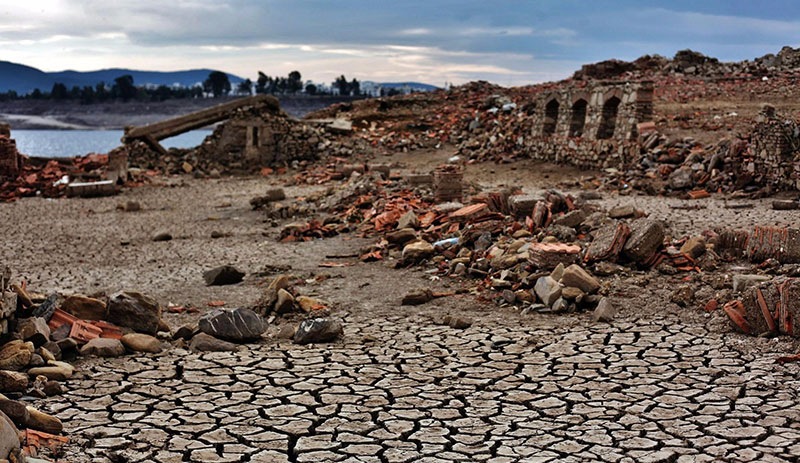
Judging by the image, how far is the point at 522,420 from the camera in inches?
208

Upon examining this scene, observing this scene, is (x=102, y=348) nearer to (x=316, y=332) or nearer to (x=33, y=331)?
(x=33, y=331)

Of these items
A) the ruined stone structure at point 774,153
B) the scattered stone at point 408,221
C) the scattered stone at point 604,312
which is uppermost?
the ruined stone structure at point 774,153

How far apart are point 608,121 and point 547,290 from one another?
12540mm

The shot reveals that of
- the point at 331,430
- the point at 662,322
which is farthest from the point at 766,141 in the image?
the point at 331,430

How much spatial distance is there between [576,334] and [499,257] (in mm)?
2559

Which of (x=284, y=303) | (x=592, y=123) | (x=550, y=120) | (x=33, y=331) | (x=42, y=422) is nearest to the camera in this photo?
(x=42, y=422)

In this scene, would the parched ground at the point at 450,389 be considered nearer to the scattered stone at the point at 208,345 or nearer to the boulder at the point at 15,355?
the scattered stone at the point at 208,345

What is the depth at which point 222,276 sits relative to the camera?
408 inches

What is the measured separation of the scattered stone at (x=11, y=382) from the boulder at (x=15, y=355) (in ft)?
0.94

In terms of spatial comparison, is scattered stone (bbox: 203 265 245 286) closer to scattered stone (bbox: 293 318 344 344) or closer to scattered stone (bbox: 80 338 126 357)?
scattered stone (bbox: 293 318 344 344)

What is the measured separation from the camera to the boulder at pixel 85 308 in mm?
7348

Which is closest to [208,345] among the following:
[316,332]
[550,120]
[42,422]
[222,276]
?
[316,332]

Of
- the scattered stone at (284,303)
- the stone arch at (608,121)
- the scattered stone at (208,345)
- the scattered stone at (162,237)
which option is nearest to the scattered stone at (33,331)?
the scattered stone at (208,345)

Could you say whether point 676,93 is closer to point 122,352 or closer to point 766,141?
point 766,141
